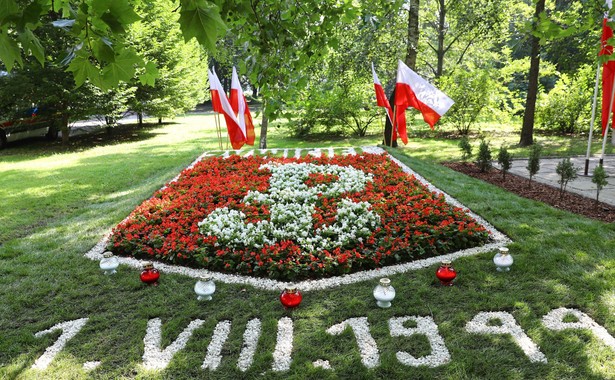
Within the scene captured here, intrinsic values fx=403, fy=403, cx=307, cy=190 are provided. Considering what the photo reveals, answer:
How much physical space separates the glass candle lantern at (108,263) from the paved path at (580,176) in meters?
7.06

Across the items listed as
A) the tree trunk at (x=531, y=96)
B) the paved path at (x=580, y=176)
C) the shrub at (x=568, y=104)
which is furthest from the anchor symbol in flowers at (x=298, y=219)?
the shrub at (x=568, y=104)

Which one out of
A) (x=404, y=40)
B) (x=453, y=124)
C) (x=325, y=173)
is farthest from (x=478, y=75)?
(x=325, y=173)

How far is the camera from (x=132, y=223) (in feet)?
18.2

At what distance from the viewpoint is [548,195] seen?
6820mm

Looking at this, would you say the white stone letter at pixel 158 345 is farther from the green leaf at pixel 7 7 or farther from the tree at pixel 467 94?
the tree at pixel 467 94

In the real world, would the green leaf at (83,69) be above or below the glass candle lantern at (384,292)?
above

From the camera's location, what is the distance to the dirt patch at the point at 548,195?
589 centimetres

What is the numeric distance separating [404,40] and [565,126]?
772cm

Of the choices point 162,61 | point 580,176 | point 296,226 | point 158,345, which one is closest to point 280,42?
point 158,345

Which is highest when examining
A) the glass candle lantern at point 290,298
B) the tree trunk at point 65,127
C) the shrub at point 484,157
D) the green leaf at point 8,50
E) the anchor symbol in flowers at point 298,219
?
the green leaf at point 8,50

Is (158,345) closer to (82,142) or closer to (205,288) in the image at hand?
(205,288)

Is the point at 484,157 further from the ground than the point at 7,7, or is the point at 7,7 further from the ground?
the point at 7,7

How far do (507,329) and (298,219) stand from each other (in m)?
2.86

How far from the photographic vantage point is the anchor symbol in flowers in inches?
189
